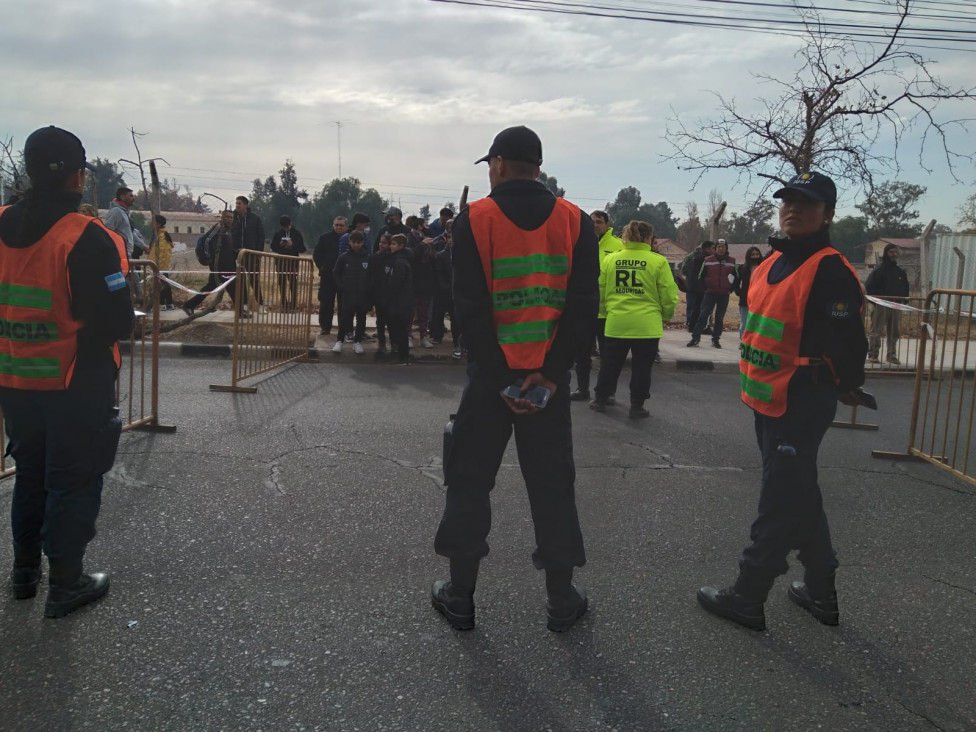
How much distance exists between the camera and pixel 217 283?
37.7ft

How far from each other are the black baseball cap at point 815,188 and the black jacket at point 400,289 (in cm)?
690

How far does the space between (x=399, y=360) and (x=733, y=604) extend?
7.26 meters

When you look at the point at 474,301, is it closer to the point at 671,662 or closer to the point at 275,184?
the point at 671,662

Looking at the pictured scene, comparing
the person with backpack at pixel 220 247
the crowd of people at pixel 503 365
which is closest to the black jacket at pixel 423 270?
the person with backpack at pixel 220 247

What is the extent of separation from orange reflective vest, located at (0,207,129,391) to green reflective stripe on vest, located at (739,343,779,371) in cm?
281

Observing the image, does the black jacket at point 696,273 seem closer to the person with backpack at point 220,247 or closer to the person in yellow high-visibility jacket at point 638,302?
the person in yellow high-visibility jacket at point 638,302

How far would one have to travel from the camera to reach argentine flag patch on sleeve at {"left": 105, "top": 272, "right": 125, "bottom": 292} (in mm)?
2998

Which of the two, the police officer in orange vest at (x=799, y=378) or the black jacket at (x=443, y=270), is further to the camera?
the black jacket at (x=443, y=270)

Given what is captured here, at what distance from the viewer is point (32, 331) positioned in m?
2.98

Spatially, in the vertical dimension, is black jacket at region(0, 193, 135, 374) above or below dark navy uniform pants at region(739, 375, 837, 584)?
above

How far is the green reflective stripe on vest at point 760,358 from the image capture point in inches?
122

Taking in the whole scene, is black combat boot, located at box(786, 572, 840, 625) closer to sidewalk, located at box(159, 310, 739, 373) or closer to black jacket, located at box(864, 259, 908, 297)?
sidewalk, located at box(159, 310, 739, 373)

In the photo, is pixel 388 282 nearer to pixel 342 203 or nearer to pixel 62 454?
pixel 62 454

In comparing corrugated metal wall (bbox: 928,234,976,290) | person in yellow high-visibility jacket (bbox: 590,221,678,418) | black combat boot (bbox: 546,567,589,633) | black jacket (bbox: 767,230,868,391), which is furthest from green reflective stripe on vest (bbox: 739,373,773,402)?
corrugated metal wall (bbox: 928,234,976,290)
